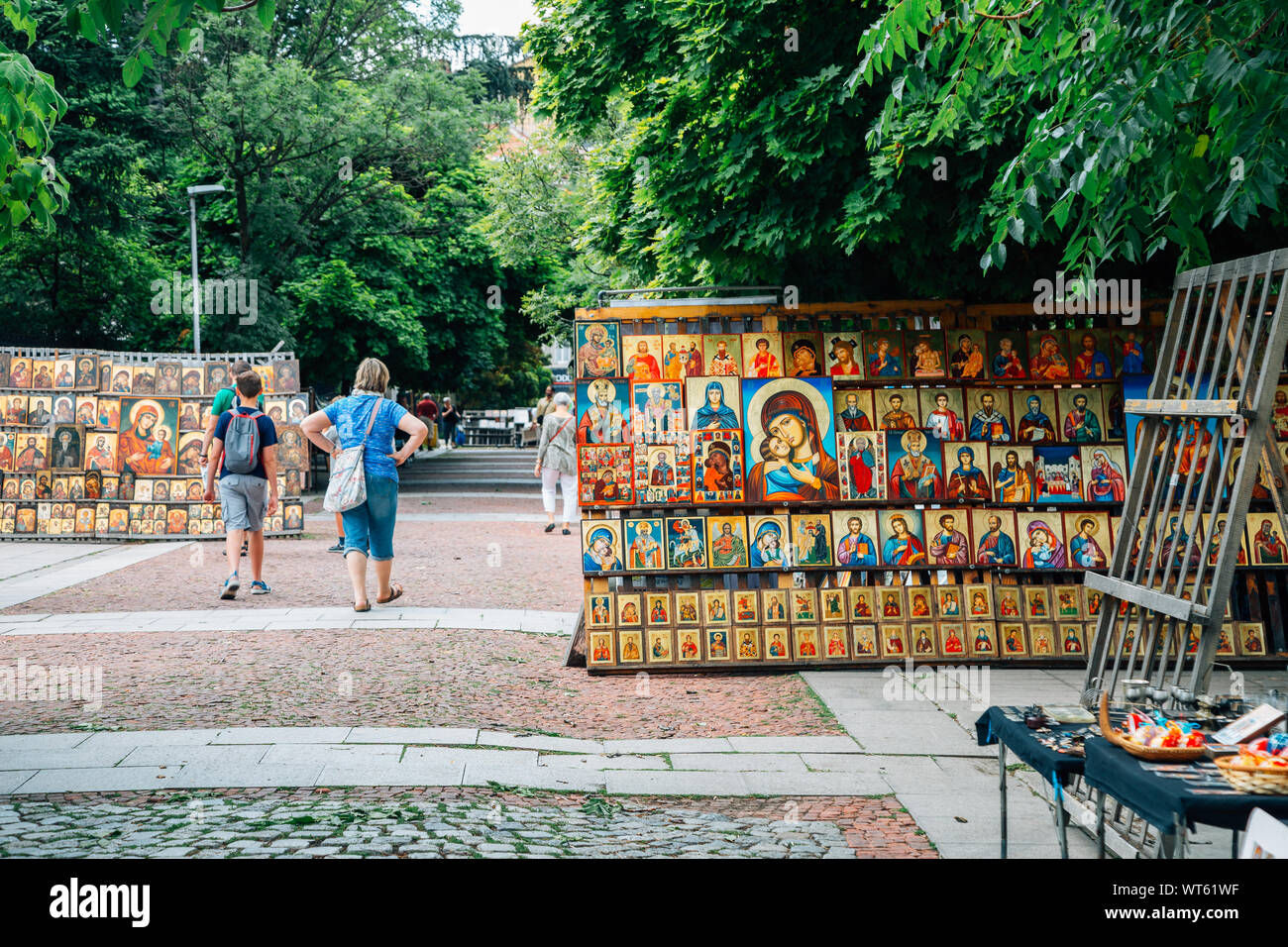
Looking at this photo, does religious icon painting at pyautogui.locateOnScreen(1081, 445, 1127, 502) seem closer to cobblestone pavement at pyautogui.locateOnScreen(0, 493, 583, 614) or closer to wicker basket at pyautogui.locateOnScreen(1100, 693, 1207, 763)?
wicker basket at pyautogui.locateOnScreen(1100, 693, 1207, 763)

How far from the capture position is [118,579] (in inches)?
488

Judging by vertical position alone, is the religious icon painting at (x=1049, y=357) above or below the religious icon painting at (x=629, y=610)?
above

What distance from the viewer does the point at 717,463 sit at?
313 inches

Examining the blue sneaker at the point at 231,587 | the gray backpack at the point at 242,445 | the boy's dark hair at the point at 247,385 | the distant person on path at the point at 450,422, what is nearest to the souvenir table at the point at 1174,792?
the gray backpack at the point at 242,445

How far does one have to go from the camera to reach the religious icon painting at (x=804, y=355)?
7.98m

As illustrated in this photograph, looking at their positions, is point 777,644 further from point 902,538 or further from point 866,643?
point 902,538

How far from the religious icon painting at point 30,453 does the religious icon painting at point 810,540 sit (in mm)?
13239

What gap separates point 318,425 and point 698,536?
376cm

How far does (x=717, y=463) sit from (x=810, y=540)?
870 mm

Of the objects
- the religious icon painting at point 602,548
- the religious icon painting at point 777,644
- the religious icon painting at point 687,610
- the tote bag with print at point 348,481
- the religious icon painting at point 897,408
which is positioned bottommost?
the religious icon painting at point 777,644

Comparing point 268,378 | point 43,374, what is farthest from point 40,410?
point 268,378

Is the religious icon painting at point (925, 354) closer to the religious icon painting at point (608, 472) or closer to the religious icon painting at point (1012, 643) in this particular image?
the religious icon painting at point (1012, 643)

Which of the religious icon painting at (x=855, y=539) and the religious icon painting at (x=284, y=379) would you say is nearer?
the religious icon painting at (x=855, y=539)
